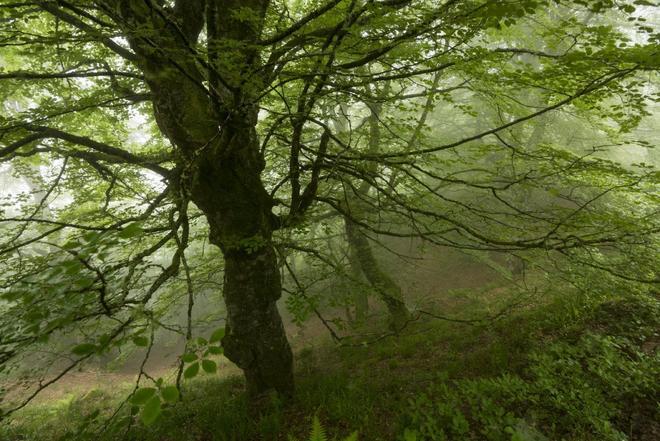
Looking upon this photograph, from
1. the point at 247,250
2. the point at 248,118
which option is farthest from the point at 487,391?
the point at 248,118

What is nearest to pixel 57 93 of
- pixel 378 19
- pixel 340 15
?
pixel 340 15

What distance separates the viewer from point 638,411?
382 cm

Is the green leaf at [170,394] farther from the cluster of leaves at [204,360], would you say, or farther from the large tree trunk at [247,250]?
the large tree trunk at [247,250]

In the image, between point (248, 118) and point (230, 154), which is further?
point (230, 154)

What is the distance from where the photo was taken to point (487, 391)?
14.8ft

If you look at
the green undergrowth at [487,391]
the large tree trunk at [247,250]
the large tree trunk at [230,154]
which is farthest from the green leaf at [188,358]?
the large tree trunk at [247,250]

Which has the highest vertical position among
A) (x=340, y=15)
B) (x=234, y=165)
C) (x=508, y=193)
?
(x=340, y=15)

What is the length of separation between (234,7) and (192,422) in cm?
590

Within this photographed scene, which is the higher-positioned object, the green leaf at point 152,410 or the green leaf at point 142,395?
the green leaf at point 142,395

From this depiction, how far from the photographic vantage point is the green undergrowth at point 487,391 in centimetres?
377

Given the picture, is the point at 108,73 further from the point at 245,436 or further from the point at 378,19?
the point at 245,436

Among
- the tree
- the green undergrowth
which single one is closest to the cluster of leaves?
the tree

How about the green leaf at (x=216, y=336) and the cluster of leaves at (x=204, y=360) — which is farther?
the green leaf at (x=216, y=336)

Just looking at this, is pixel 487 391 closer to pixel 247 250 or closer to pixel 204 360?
pixel 247 250
